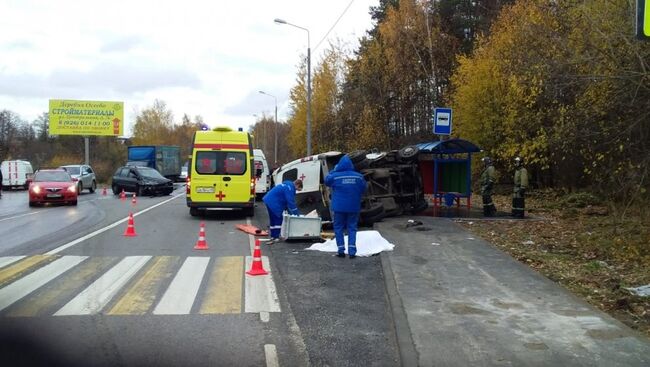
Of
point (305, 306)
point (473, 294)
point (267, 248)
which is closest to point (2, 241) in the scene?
point (267, 248)

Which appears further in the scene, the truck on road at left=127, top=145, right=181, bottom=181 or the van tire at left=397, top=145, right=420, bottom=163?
the truck on road at left=127, top=145, right=181, bottom=181

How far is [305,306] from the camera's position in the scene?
6441 millimetres

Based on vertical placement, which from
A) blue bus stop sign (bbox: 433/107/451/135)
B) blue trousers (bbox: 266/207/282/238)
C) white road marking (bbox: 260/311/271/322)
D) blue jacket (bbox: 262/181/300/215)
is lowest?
white road marking (bbox: 260/311/271/322)

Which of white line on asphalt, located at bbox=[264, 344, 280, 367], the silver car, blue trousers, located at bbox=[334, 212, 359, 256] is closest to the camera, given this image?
white line on asphalt, located at bbox=[264, 344, 280, 367]

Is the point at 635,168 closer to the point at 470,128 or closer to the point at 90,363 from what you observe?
the point at 90,363

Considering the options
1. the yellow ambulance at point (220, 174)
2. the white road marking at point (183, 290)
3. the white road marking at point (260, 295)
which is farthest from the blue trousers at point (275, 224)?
the yellow ambulance at point (220, 174)

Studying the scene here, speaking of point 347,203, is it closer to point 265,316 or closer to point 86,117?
point 265,316

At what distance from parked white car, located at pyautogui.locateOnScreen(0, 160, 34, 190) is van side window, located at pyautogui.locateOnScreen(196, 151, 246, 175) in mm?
26201

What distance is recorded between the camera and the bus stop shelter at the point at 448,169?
1505cm

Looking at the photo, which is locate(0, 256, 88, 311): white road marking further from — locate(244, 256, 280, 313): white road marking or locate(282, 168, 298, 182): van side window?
locate(282, 168, 298, 182): van side window

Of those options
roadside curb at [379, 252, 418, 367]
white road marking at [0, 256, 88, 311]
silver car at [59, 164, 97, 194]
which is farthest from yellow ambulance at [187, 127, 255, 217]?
silver car at [59, 164, 97, 194]

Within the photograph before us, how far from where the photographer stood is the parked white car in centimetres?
3634

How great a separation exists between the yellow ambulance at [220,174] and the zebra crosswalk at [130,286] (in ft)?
22.1

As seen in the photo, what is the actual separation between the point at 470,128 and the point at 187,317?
68.8 feet
